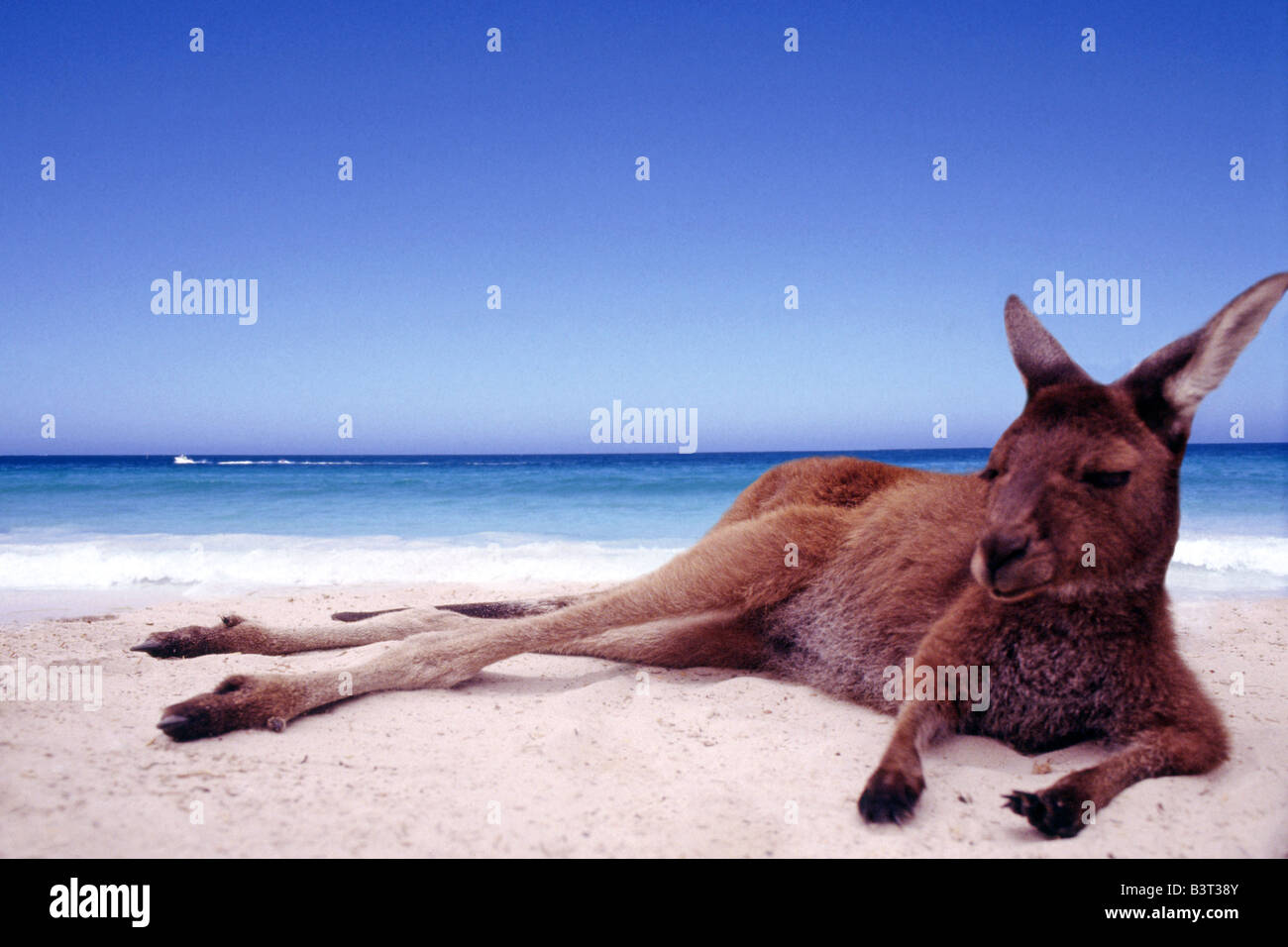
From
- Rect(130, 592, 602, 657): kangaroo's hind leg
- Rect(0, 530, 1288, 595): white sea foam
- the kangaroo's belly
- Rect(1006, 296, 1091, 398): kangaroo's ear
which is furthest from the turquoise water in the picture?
Rect(1006, 296, 1091, 398): kangaroo's ear

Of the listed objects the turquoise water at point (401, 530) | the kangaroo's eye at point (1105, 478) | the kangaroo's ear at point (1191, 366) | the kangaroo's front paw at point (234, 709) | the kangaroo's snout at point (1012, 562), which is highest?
the kangaroo's ear at point (1191, 366)

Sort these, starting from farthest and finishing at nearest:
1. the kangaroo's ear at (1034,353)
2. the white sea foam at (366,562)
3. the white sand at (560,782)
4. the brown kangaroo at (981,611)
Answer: the white sea foam at (366,562) → the kangaroo's ear at (1034,353) → the brown kangaroo at (981,611) → the white sand at (560,782)

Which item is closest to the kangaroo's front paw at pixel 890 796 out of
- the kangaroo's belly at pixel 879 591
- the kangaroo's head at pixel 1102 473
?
the kangaroo's head at pixel 1102 473

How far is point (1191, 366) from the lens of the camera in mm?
2223

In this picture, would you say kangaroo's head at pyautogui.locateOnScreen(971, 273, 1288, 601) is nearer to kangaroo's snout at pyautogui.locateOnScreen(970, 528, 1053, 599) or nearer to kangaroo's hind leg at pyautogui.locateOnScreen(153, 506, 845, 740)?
kangaroo's snout at pyautogui.locateOnScreen(970, 528, 1053, 599)

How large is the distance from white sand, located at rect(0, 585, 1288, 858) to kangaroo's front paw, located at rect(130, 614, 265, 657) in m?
0.21

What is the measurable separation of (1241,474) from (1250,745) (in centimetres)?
2647

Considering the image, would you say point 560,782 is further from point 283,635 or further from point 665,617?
point 283,635

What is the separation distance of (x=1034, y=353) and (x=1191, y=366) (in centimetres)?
45

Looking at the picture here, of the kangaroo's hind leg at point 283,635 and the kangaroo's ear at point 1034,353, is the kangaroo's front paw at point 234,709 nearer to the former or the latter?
the kangaroo's hind leg at point 283,635

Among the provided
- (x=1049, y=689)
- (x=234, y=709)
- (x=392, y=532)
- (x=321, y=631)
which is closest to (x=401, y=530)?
(x=392, y=532)

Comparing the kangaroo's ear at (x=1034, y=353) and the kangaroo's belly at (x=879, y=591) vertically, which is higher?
the kangaroo's ear at (x=1034, y=353)

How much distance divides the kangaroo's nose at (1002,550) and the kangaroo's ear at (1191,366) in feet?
2.15

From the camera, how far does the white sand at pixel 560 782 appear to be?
1954mm
